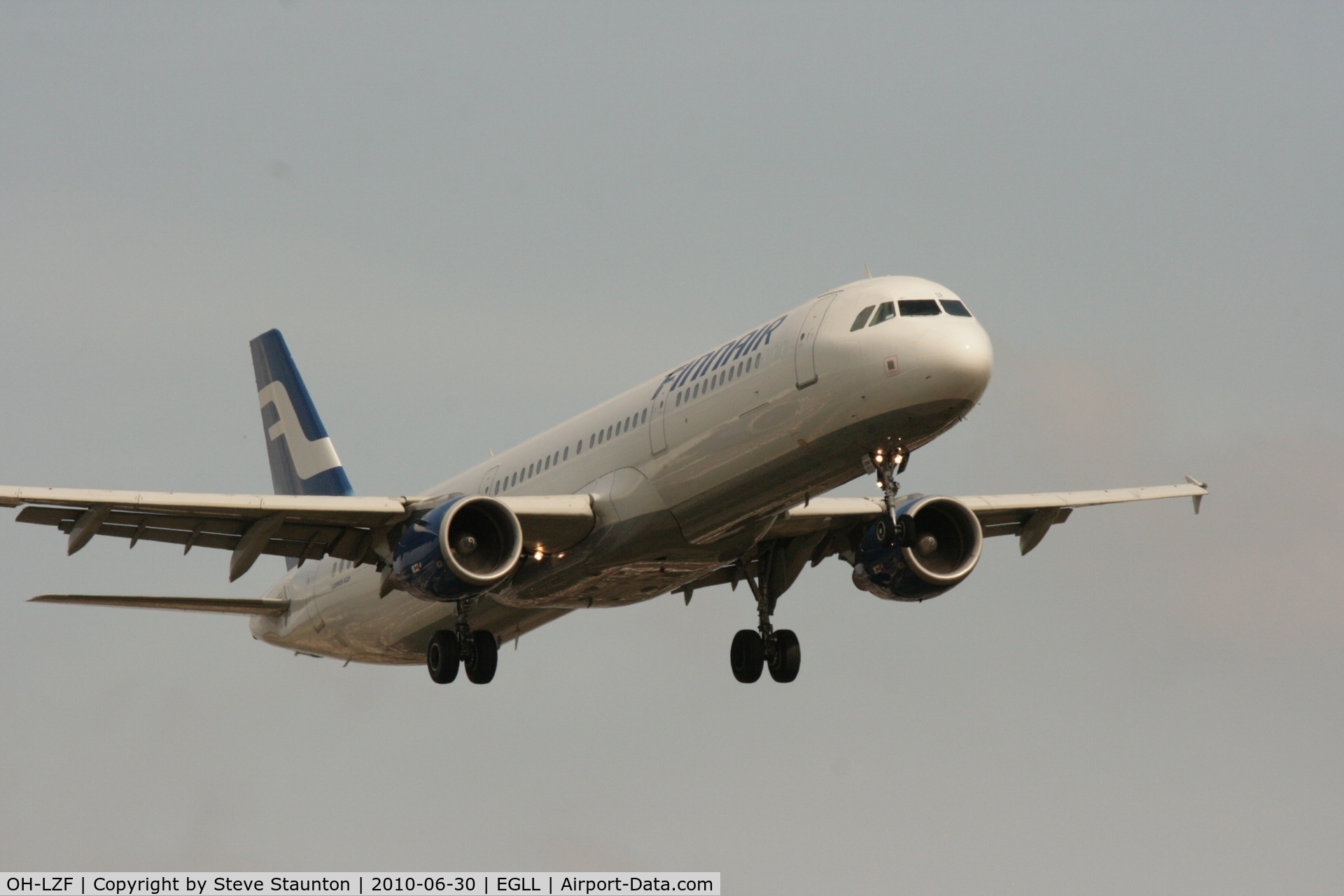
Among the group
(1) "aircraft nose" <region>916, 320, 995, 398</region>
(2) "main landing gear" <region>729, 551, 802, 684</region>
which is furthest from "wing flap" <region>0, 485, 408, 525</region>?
(1) "aircraft nose" <region>916, 320, 995, 398</region>

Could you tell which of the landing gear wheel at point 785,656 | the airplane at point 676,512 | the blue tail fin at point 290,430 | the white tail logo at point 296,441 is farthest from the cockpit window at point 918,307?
the white tail logo at point 296,441

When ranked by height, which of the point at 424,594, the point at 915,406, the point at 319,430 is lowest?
the point at 424,594

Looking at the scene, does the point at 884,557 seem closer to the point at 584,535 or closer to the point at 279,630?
the point at 584,535

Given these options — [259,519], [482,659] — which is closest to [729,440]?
[482,659]

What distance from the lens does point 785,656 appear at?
38.6 m

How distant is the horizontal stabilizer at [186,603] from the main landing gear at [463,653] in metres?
6.05

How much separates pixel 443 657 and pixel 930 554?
975 centimetres

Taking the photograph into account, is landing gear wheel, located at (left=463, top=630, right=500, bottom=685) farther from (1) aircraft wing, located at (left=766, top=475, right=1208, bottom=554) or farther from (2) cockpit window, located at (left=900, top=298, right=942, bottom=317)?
(2) cockpit window, located at (left=900, top=298, right=942, bottom=317)

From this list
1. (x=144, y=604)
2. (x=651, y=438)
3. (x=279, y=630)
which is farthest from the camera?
(x=279, y=630)

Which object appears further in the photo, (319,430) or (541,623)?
(319,430)

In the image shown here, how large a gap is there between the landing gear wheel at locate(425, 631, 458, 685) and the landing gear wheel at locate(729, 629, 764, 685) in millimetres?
5858

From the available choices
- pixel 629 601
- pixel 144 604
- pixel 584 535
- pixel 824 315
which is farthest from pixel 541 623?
pixel 824 315

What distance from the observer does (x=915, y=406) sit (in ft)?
96.9

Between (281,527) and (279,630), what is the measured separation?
7.78m
